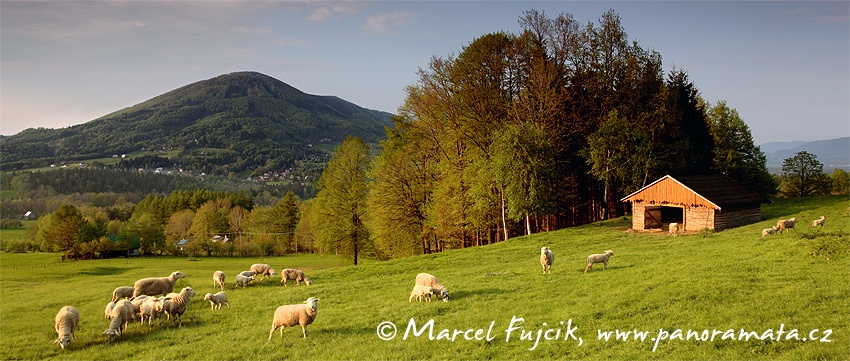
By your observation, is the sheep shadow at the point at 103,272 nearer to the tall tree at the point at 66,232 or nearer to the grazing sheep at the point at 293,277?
the tall tree at the point at 66,232

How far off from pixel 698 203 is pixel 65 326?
3499 cm

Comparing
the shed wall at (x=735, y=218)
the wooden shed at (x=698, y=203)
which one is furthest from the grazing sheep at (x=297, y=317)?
the shed wall at (x=735, y=218)

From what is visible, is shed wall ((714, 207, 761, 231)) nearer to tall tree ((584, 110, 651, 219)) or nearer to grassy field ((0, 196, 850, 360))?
tall tree ((584, 110, 651, 219))

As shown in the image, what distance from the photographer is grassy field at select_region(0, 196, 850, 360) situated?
10.9 metres

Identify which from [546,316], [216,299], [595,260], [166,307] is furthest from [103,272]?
[546,316]

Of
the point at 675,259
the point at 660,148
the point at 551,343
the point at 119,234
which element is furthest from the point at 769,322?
the point at 119,234

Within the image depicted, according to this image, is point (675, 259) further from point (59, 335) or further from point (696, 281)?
point (59, 335)

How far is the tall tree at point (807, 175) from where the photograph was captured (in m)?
60.1

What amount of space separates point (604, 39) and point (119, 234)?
76496mm

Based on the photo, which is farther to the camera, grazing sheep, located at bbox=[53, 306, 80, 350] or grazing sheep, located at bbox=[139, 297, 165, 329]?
grazing sheep, located at bbox=[139, 297, 165, 329]

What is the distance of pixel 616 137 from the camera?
129 feet

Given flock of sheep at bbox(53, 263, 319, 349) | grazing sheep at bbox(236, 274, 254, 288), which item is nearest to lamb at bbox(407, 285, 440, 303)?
flock of sheep at bbox(53, 263, 319, 349)

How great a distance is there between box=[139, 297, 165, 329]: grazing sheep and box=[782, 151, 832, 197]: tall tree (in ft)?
239

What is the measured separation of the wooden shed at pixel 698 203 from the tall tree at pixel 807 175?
3363cm
